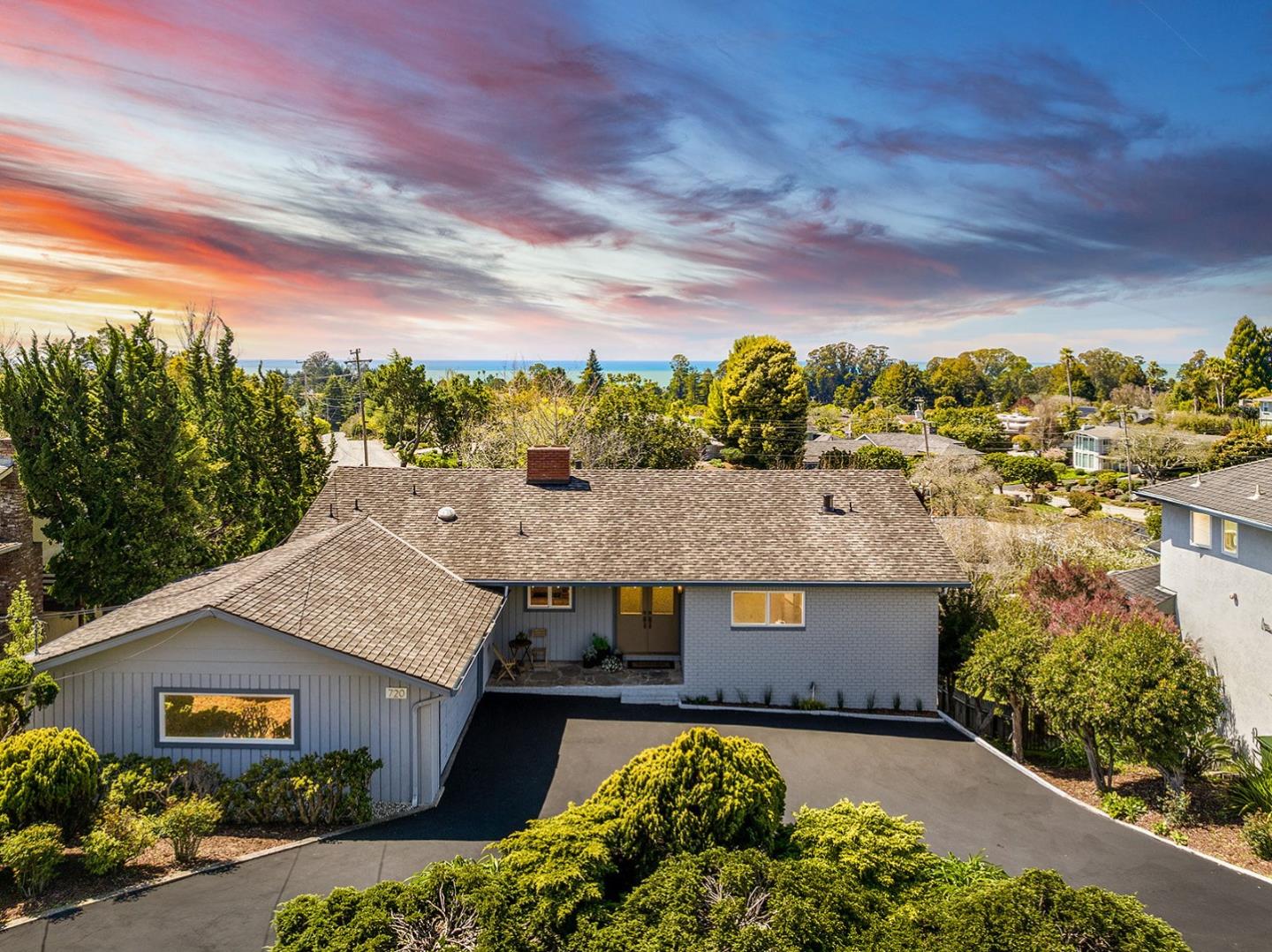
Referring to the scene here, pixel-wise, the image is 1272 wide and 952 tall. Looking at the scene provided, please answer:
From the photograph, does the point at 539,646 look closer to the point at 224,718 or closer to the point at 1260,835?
the point at 224,718

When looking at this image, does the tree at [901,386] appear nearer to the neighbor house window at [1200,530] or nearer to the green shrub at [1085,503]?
the green shrub at [1085,503]

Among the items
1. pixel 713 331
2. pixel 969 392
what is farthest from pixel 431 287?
pixel 969 392

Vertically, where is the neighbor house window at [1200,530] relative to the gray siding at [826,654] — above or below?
above

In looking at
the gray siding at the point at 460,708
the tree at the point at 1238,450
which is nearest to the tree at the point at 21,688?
the gray siding at the point at 460,708

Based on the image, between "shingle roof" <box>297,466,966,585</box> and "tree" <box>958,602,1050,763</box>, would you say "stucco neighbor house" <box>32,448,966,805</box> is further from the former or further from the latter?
"tree" <box>958,602,1050,763</box>

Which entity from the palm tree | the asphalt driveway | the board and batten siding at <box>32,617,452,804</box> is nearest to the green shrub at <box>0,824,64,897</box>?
the asphalt driveway

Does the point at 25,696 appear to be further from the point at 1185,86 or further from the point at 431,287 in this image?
the point at 1185,86
